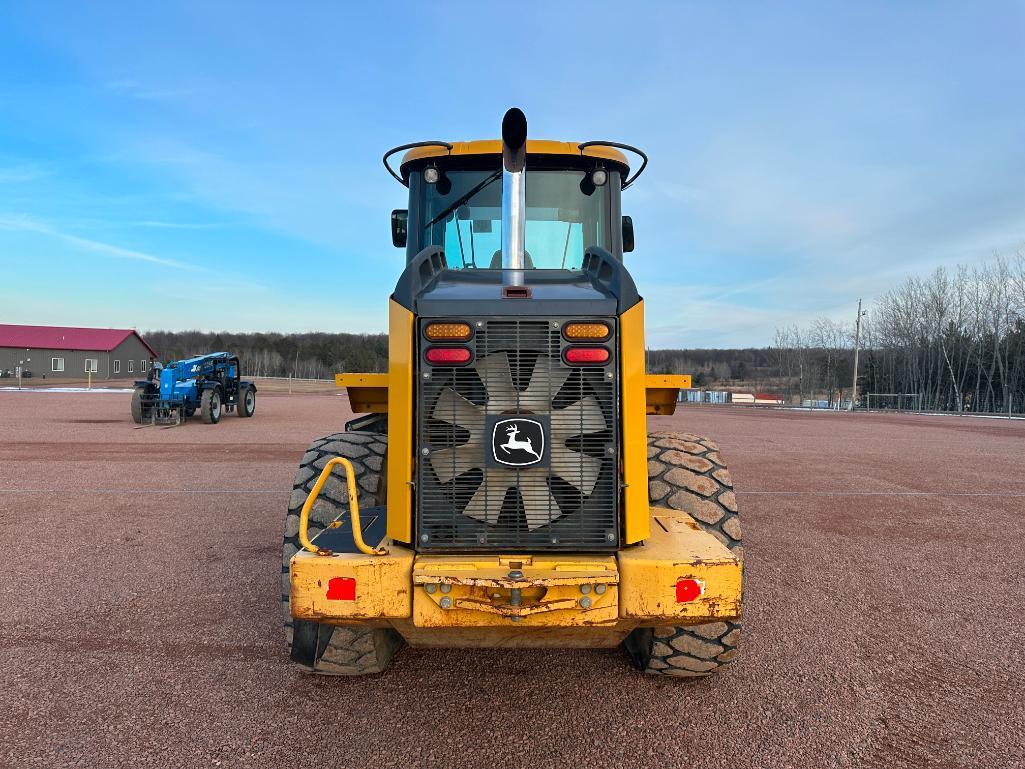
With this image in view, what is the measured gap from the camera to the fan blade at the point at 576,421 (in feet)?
9.39

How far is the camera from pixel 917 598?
4816 millimetres

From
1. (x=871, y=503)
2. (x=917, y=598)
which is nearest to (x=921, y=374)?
(x=871, y=503)

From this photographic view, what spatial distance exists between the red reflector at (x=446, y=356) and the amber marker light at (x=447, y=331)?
46mm

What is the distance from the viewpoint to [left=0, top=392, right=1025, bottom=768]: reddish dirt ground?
2.83 meters

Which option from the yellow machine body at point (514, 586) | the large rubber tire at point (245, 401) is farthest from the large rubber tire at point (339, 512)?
the large rubber tire at point (245, 401)

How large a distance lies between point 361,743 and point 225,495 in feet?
20.7

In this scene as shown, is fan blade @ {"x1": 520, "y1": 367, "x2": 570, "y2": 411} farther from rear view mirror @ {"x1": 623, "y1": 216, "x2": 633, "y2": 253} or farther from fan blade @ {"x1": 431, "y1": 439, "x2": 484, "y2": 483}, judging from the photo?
rear view mirror @ {"x1": 623, "y1": 216, "x2": 633, "y2": 253}

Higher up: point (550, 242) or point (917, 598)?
point (550, 242)

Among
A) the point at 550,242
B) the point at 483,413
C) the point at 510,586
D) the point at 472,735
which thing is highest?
the point at 550,242

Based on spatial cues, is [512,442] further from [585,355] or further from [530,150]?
[530,150]

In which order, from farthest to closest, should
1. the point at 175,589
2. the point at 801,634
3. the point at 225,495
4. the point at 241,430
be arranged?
the point at 241,430
the point at 225,495
the point at 175,589
the point at 801,634

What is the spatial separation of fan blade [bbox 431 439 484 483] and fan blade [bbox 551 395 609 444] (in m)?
0.33

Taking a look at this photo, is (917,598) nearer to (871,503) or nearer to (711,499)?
(711,499)

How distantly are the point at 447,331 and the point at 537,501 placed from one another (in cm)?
81
